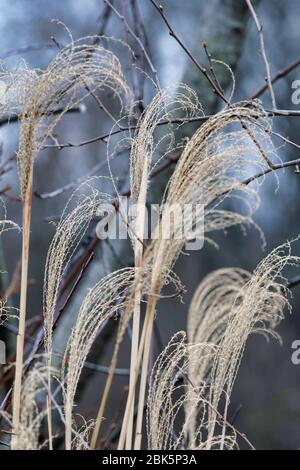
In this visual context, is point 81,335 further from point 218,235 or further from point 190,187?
point 218,235

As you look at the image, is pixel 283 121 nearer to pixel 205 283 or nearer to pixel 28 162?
pixel 205 283

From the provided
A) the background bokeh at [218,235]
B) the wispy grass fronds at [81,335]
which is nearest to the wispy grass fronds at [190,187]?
the wispy grass fronds at [81,335]

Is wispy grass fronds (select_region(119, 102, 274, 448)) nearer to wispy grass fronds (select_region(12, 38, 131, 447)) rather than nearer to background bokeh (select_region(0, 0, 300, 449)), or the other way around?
wispy grass fronds (select_region(12, 38, 131, 447))

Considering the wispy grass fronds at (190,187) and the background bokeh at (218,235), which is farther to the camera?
the background bokeh at (218,235)

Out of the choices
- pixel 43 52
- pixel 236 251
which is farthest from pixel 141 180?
pixel 236 251

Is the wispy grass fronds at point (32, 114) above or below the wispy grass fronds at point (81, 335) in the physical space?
above

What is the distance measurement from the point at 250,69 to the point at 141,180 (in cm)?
422

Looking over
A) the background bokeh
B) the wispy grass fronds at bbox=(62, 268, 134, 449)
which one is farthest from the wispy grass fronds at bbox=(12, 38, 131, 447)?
the background bokeh

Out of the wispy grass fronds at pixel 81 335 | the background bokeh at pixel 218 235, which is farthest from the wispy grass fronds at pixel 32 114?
the background bokeh at pixel 218 235

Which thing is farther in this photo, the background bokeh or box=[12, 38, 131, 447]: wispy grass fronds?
the background bokeh

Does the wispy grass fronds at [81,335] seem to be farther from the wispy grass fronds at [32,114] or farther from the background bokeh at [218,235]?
the background bokeh at [218,235]

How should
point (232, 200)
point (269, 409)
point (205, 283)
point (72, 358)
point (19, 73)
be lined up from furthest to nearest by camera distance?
point (269, 409) < point (232, 200) < point (205, 283) < point (19, 73) < point (72, 358)

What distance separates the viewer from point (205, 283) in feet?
4.31

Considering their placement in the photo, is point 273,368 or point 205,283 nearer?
point 205,283
